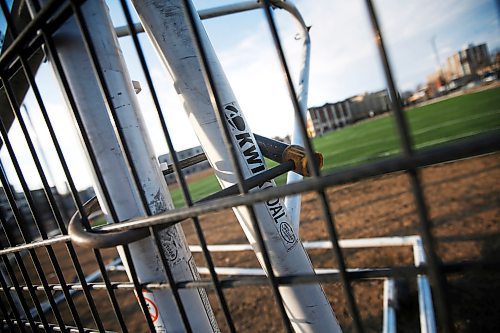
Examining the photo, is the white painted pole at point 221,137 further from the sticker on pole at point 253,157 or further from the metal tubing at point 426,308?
the metal tubing at point 426,308

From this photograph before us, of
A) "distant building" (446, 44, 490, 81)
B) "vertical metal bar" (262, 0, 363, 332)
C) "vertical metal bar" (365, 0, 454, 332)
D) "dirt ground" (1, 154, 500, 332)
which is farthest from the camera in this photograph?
"distant building" (446, 44, 490, 81)

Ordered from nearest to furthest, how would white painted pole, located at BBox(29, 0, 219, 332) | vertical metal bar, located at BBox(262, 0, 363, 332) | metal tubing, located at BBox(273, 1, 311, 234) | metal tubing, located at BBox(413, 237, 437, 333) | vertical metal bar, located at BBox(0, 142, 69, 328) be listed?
1. vertical metal bar, located at BBox(262, 0, 363, 332)
2. white painted pole, located at BBox(29, 0, 219, 332)
3. vertical metal bar, located at BBox(0, 142, 69, 328)
4. metal tubing, located at BBox(273, 1, 311, 234)
5. metal tubing, located at BBox(413, 237, 437, 333)

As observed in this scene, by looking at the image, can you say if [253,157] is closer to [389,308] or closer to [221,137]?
[221,137]

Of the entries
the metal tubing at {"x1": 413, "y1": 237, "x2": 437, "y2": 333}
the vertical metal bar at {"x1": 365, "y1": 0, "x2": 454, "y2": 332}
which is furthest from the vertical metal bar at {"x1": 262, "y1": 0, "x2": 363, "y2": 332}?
the metal tubing at {"x1": 413, "y1": 237, "x2": 437, "y2": 333}

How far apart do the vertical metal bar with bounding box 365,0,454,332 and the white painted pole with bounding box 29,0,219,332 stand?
3.36 ft

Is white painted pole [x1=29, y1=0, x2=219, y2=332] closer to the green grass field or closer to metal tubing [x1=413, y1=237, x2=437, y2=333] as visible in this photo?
metal tubing [x1=413, y1=237, x2=437, y2=333]

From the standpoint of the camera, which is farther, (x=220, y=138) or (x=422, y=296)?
(x=422, y=296)

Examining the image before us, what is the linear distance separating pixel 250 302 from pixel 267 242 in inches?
135

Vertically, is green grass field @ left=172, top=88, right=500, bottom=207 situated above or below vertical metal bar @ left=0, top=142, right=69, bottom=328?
below

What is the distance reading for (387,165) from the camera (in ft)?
2.06

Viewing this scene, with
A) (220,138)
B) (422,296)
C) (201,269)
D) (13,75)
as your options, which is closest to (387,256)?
(422,296)

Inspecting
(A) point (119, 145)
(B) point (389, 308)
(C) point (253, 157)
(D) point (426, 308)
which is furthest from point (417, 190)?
(B) point (389, 308)

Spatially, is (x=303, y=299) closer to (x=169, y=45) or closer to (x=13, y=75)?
(x=169, y=45)

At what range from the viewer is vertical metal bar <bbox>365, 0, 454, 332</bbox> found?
1.92ft
